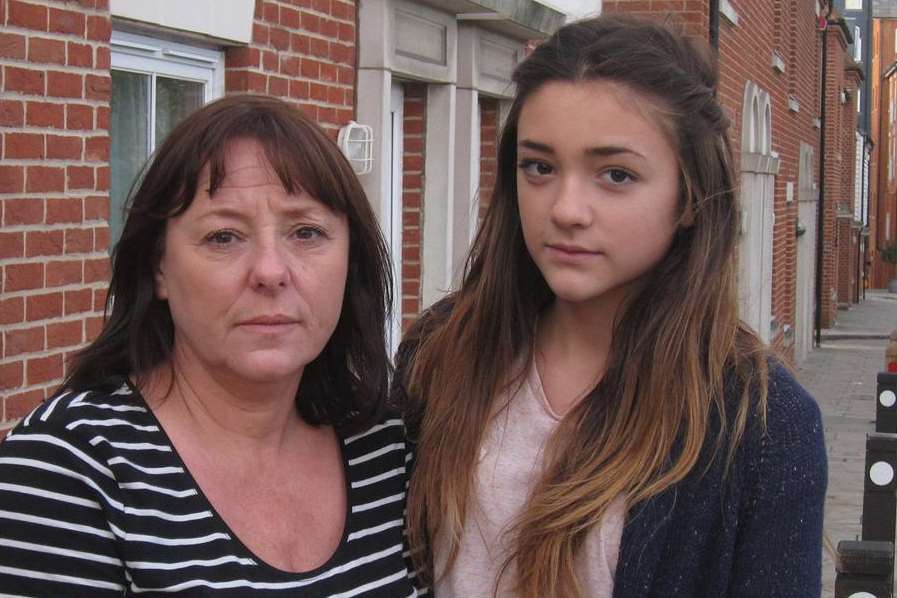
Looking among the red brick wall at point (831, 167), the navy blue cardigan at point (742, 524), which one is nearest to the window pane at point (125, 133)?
the navy blue cardigan at point (742, 524)

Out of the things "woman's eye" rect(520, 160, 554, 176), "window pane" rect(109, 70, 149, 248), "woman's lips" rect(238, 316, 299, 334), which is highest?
"window pane" rect(109, 70, 149, 248)

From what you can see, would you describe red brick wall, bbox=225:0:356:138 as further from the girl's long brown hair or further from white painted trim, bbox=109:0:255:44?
the girl's long brown hair

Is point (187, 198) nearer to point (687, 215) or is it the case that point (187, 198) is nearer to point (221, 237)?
point (221, 237)

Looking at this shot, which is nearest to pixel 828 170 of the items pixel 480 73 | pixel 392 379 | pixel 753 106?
pixel 753 106

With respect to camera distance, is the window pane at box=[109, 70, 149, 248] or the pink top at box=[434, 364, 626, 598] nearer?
the pink top at box=[434, 364, 626, 598]

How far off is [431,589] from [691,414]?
0.53 metres

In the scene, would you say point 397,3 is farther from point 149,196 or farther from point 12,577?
point 12,577

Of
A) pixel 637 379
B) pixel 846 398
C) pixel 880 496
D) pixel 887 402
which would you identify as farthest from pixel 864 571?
pixel 846 398

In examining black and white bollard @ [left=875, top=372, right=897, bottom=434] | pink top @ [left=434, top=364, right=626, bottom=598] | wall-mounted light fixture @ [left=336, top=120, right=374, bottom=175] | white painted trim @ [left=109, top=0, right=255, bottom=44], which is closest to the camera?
pink top @ [left=434, top=364, right=626, bottom=598]

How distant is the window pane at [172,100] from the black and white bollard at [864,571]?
2695mm

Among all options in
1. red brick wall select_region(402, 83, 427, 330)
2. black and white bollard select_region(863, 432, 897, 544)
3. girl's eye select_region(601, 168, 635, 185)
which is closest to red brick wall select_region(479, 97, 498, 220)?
red brick wall select_region(402, 83, 427, 330)

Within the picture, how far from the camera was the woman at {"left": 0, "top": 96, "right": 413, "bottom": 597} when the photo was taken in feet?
6.05

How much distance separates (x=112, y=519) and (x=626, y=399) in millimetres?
859

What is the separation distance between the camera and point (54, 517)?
71.4 inches
